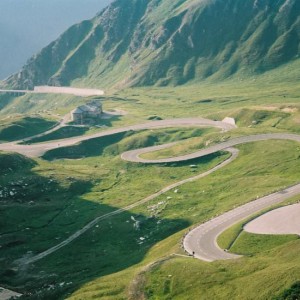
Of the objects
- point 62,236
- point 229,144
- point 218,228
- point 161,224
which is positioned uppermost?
point 62,236

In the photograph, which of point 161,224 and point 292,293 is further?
point 161,224

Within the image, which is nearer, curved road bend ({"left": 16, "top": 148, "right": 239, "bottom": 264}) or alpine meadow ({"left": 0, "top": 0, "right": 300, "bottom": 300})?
alpine meadow ({"left": 0, "top": 0, "right": 300, "bottom": 300})

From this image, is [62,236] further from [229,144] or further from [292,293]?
[229,144]

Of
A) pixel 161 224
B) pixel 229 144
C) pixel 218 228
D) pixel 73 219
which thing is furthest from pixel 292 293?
pixel 229 144

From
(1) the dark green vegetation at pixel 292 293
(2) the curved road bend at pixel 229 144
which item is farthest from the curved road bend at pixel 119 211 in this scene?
(1) the dark green vegetation at pixel 292 293

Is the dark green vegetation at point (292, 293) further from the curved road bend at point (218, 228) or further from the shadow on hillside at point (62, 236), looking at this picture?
the shadow on hillside at point (62, 236)

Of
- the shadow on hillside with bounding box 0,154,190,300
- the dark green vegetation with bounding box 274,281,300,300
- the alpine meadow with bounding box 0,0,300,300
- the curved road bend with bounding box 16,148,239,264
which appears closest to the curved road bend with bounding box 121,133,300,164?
the alpine meadow with bounding box 0,0,300,300

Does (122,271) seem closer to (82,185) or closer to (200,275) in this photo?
(200,275)

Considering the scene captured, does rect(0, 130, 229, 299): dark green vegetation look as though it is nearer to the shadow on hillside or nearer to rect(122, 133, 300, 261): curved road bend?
the shadow on hillside
